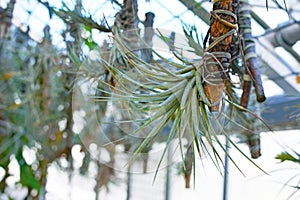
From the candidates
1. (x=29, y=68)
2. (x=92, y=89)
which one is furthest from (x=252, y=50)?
(x=29, y=68)

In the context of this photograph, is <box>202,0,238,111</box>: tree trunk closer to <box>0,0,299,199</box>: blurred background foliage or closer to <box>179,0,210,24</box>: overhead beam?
<box>179,0,210,24</box>: overhead beam

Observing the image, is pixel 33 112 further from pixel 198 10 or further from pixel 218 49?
pixel 218 49

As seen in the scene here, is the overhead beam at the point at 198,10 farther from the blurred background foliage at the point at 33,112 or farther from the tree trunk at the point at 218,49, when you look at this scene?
the blurred background foliage at the point at 33,112

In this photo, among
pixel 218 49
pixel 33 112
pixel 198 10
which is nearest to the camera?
pixel 218 49

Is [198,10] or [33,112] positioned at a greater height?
Answer: [198,10]

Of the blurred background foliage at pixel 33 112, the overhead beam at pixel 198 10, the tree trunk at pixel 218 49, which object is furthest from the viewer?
the blurred background foliage at pixel 33 112

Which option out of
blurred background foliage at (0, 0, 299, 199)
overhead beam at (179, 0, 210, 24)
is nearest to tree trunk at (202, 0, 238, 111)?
overhead beam at (179, 0, 210, 24)

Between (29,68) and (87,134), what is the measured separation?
2.28 ft

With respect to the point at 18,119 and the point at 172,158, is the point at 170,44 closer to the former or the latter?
the point at 172,158

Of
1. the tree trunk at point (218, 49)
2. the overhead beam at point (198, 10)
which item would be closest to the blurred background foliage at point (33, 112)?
the overhead beam at point (198, 10)

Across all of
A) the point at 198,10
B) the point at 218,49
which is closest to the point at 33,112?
the point at 198,10

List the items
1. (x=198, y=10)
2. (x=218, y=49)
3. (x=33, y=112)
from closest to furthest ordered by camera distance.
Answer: (x=218, y=49) → (x=198, y=10) → (x=33, y=112)

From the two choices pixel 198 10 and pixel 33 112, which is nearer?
pixel 198 10

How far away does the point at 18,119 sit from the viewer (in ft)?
3.87
